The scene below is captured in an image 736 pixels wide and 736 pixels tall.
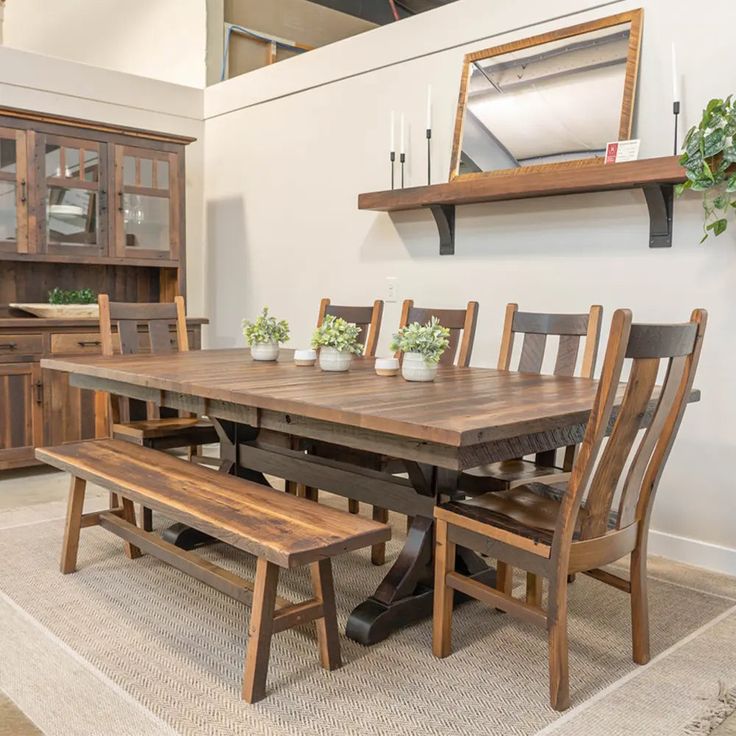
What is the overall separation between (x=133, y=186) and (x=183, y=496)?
293 cm

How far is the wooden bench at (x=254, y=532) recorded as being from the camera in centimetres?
178

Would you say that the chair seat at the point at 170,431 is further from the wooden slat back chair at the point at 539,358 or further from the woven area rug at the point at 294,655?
the wooden slat back chair at the point at 539,358

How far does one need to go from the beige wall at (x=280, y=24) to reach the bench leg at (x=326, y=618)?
14.4 ft

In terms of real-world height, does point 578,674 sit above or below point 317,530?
below

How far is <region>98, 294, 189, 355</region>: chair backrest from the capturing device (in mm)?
3332

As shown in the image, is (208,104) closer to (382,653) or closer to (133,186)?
(133,186)

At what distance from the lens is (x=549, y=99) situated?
3242 millimetres

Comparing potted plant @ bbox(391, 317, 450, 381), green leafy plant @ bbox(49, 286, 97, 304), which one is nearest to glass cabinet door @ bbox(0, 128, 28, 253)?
green leafy plant @ bbox(49, 286, 97, 304)

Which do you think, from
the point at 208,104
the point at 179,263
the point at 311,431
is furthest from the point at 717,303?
the point at 208,104

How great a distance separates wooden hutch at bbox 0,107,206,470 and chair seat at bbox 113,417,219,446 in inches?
43.3

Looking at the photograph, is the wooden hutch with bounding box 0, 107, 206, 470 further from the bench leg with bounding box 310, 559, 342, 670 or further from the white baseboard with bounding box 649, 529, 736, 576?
the white baseboard with bounding box 649, 529, 736, 576

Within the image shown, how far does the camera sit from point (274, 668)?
201 cm

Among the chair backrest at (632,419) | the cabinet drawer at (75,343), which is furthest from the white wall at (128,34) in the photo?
the chair backrest at (632,419)

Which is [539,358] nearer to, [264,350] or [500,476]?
[500,476]
